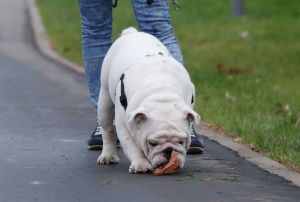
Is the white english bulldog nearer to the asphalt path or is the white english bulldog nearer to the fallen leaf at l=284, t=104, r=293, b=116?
the asphalt path

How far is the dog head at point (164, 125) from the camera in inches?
211

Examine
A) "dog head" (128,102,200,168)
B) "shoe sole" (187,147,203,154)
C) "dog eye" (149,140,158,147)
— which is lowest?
"shoe sole" (187,147,203,154)

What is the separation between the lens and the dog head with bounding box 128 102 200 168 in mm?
5352

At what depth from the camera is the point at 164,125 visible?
211 inches

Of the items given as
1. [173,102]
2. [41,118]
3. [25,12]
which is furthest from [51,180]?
[25,12]

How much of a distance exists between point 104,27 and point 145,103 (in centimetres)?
168

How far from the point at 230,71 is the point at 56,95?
3398mm

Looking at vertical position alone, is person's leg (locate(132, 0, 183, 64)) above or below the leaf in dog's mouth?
above

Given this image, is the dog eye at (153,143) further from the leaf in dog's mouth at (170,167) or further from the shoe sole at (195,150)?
the shoe sole at (195,150)

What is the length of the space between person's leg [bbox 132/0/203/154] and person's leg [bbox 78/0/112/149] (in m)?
0.34

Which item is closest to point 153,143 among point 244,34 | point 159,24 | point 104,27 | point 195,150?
point 195,150

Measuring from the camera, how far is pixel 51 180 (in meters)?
5.53

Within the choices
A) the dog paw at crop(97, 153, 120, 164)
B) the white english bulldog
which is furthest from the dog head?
the dog paw at crop(97, 153, 120, 164)

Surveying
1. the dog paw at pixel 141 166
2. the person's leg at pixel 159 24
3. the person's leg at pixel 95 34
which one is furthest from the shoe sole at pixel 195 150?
the dog paw at pixel 141 166
